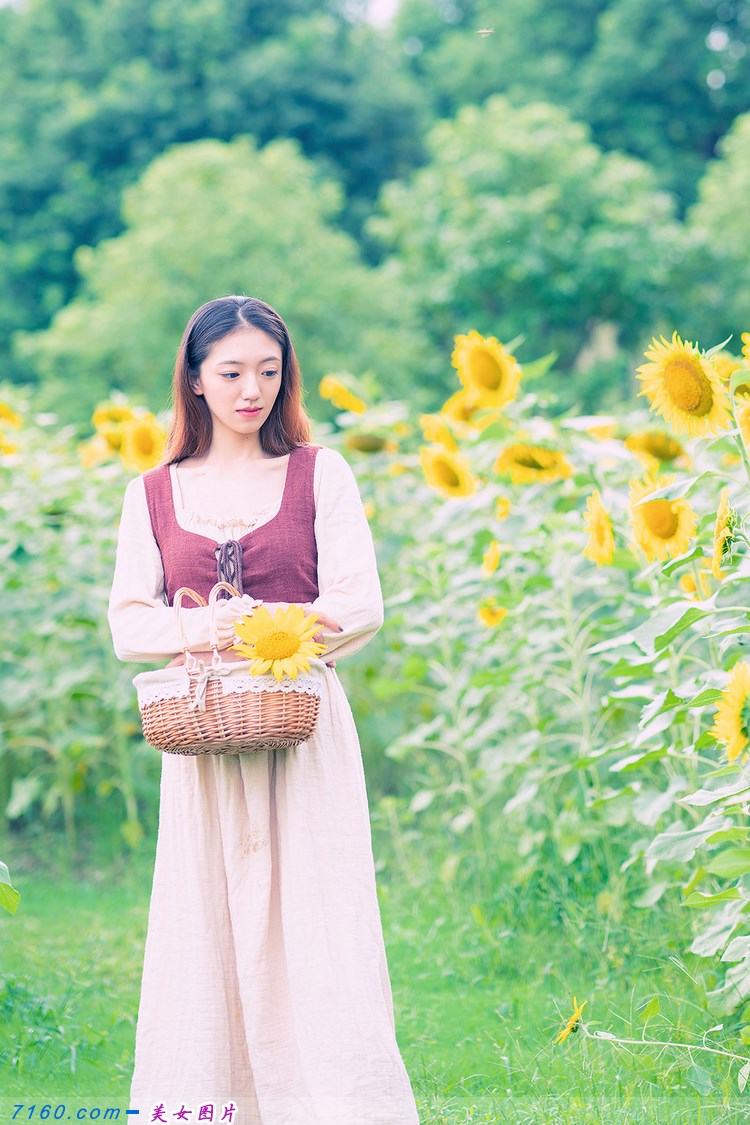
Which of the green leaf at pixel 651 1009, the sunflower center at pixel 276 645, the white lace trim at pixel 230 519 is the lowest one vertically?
the green leaf at pixel 651 1009

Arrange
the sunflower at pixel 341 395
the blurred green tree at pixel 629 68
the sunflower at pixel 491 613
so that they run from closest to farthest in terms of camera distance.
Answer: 1. the sunflower at pixel 491 613
2. the sunflower at pixel 341 395
3. the blurred green tree at pixel 629 68

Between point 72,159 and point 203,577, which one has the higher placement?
point 72,159

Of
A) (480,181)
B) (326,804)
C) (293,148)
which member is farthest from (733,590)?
(293,148)

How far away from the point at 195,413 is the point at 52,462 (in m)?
2.41

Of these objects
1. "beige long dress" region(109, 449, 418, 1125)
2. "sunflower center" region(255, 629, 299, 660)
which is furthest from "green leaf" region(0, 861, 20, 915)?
"sunflower center" region(255, 629, 299, 660)

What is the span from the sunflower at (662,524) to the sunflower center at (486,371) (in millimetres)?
1083

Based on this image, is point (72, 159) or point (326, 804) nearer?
point (326, 804)

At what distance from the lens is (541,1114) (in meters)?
2.42

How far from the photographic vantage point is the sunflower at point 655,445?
362cm

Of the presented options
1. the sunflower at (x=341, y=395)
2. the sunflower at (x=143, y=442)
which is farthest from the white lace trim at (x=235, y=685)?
the sunflower at (x=341, y=395)

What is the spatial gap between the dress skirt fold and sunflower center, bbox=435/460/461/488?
154 centimetres

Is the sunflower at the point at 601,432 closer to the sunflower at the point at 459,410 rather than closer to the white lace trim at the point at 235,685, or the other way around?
the sunflower at the point at 459,410

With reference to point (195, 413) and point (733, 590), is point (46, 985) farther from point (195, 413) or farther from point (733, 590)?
point (733, 590)

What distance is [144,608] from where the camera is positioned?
7.63 ft
